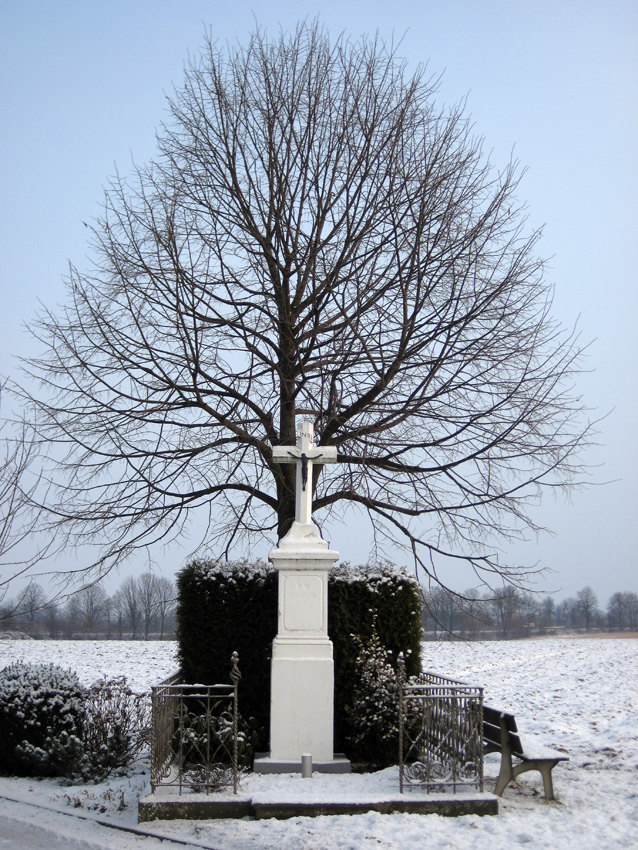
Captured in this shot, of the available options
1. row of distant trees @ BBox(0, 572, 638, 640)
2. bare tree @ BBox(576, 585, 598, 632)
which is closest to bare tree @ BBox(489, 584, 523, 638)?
row of distant trees @ BBox(0, 572, 638, 640)

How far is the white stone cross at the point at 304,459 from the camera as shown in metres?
9.09

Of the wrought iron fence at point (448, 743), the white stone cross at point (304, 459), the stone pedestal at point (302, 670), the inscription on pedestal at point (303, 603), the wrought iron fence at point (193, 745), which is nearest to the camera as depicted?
the wrought iron fence at point (193, 745)

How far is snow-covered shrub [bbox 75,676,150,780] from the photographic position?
8484 mm

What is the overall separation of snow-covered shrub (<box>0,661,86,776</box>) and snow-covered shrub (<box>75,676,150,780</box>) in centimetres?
16

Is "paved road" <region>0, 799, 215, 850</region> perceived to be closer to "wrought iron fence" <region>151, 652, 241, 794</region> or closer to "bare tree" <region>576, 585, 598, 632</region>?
"wrought iron fence" <region>151, 652, 241, 794</region>

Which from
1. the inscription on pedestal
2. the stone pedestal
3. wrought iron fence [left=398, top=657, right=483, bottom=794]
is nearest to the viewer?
wrought iron fence [left=398, top=657, right=483, bottom=794]

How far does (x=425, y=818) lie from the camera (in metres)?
6.62

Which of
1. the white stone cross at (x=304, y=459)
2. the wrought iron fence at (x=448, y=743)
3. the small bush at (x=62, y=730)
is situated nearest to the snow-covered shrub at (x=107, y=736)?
the small bush at (x=62, y=730)

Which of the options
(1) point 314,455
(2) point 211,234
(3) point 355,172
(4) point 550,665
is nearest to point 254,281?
(2) point 211,234

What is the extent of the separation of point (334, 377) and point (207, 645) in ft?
12.6

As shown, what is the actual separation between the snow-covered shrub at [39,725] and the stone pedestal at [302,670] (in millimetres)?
2260

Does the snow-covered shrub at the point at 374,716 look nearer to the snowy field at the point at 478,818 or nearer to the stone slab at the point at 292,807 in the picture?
the snowy field at the point at 478,818

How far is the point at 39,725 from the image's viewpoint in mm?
8867

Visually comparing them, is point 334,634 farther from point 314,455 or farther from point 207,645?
point 314,455
